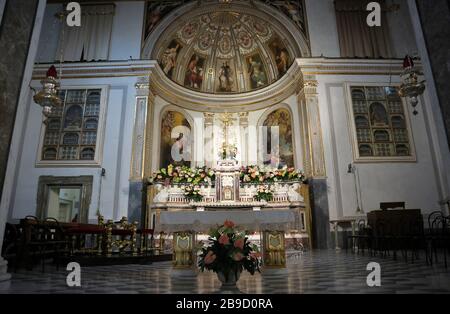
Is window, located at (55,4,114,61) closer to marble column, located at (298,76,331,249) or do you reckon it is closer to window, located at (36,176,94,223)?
window, located at (36,176,94,223)

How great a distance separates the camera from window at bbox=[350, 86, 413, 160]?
1199 cm

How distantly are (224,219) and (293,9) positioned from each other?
1162 cm

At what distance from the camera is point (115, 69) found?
42.4 ft

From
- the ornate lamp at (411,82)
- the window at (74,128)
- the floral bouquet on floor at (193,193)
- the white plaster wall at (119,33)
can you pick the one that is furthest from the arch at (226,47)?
the ornate lamp at (411,82)

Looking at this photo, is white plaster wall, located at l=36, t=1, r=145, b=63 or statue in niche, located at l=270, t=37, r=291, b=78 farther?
statue in niche, located at l=270, t=37, r=291, b=78

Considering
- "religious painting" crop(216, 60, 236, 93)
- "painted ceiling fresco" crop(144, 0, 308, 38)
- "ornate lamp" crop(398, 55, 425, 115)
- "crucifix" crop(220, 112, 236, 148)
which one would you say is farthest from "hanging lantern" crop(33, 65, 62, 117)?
"religious painting" crop(216, 60, 236, 93)

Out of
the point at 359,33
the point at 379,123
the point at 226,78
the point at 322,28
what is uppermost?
the point at 322,28

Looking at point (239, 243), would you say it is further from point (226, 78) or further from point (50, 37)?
point (50, 37)

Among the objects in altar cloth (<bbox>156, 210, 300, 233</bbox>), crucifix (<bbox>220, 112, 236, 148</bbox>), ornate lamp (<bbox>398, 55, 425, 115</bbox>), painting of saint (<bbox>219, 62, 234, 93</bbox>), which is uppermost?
painting of saint (<bbox>219, 62, 234, 93</bbox>)

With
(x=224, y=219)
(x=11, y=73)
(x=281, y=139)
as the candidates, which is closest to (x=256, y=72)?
(x=281, y=139)

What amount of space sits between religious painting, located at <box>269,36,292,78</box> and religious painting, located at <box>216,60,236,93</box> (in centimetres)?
220

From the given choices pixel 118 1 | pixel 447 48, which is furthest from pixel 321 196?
pixel 118 1

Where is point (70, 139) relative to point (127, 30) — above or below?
below

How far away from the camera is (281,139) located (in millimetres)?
14125
